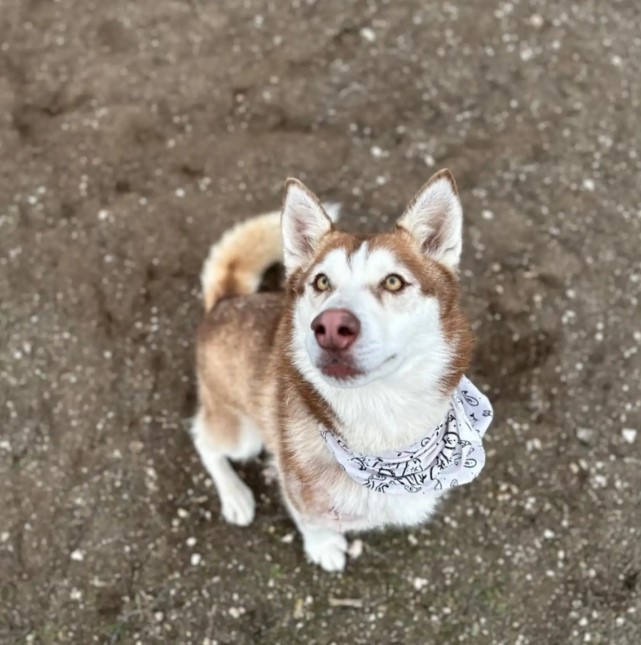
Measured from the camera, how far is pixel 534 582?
13.1 ft

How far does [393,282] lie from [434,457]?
822 mm

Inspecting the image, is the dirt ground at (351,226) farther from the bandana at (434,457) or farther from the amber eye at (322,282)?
the amber eye at (322,282)

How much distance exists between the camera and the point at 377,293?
8.93ft

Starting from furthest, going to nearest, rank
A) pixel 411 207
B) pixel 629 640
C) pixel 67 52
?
1. pixel 67 52
2. pixel 629 640
3. pixel 411 207

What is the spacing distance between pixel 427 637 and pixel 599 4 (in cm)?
454

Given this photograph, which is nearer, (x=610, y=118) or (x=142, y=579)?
(x=142, y=579)

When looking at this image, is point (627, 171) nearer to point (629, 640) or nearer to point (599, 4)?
point (599, 4)

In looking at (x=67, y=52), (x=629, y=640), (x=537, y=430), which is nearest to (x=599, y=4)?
(x=537, y=430)

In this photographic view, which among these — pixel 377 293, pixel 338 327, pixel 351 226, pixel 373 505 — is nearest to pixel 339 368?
pixel 338 327

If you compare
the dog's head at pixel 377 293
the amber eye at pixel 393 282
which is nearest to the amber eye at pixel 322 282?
the dog's head at pixel 377 293

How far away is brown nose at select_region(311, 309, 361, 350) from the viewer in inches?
97.4

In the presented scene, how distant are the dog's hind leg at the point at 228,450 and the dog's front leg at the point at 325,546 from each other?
13.1 inches

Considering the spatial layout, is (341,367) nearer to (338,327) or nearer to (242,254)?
(338,327)

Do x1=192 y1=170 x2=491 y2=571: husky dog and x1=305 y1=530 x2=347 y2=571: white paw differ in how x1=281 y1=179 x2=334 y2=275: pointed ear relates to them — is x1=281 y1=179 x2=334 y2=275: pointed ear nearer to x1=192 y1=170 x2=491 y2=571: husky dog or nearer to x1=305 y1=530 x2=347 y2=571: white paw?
x1=192 y1=170 x2=491 y2=571: husky dog
